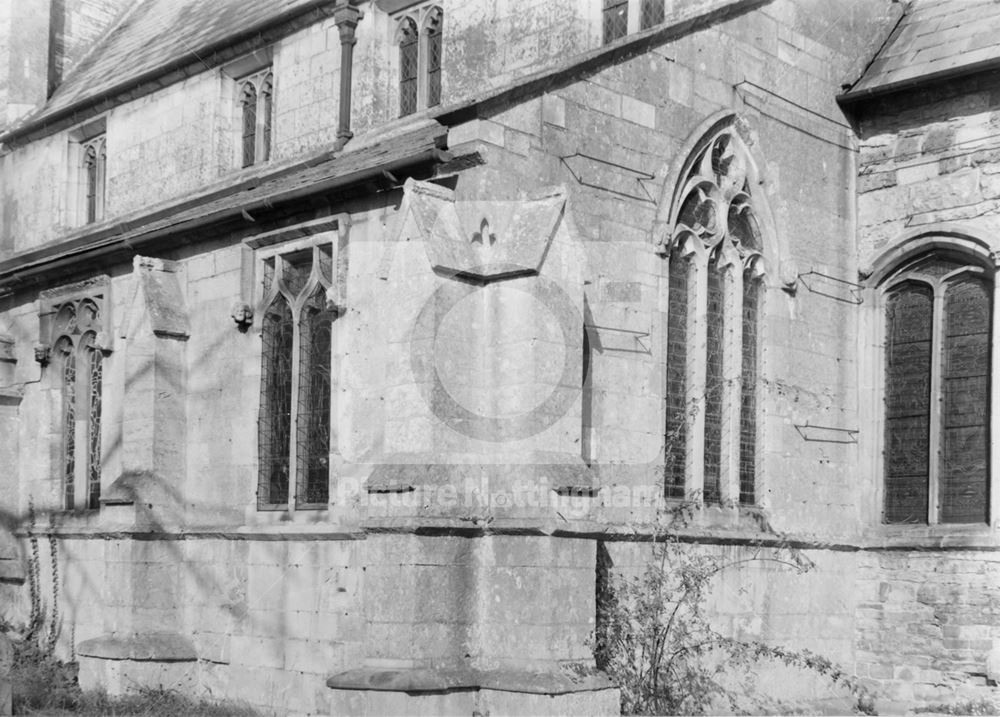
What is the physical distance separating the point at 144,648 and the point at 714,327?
6192 mm

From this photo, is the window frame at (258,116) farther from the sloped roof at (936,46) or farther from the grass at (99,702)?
the sloped roof at (936,46)

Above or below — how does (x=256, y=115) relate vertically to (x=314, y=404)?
above

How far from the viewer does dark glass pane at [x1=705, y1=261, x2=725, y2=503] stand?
13.5m

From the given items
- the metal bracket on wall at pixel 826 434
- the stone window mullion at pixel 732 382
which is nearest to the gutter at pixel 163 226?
the stone window mullion at pixel 732 382

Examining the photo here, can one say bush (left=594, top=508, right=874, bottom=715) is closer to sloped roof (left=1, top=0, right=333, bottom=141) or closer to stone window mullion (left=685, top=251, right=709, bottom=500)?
stone window mullion (left=685, top=251, right=709, bottom=500)

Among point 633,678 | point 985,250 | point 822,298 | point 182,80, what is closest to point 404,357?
point 633,678

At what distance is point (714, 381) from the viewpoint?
538 inches

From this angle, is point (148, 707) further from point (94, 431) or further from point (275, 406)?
point (94, 431)

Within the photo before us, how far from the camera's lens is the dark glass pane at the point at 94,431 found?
15.8 meters

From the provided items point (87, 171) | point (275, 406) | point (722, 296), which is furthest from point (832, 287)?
point (87, 171)

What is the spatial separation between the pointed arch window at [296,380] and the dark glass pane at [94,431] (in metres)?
2.95

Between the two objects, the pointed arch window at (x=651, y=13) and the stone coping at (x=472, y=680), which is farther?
the pointed arch window at (x=651, y=13)

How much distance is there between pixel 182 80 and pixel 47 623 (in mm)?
7257

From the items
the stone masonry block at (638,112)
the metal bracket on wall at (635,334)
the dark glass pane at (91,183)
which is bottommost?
the metal bracket on wall at (635,334)
